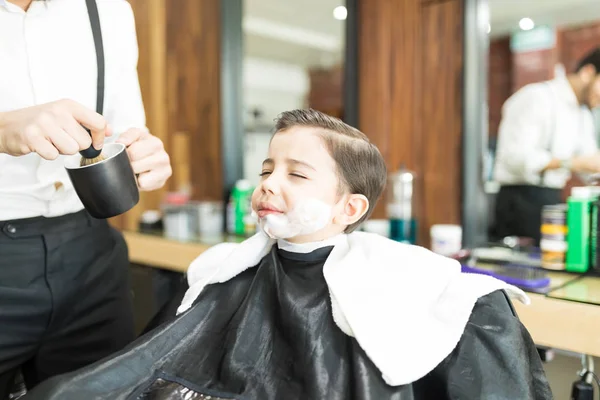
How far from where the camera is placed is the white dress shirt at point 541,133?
6.15 feet

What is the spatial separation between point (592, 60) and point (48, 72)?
1.71m

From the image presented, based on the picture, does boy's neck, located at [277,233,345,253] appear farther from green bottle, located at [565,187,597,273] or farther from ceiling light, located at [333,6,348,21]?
ceiling light, located at [333,6,348,21]

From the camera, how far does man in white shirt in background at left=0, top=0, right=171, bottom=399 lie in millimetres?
1205

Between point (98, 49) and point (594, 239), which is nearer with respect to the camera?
point (98, 49)

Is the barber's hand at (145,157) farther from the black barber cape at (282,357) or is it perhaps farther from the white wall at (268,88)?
the white wall at (268,88)

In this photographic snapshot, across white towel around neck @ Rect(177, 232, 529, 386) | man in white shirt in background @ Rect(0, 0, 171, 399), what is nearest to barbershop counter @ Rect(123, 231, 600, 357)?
white towel around neck @ Rect(177, 232, 529, 386)

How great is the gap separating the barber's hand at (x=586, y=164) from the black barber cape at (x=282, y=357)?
1.00m

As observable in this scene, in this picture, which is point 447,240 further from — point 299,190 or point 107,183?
point 107,183

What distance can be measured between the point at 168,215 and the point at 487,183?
1.53m

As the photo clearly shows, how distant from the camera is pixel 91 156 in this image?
1.10 metres

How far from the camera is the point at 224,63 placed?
9.32 ft

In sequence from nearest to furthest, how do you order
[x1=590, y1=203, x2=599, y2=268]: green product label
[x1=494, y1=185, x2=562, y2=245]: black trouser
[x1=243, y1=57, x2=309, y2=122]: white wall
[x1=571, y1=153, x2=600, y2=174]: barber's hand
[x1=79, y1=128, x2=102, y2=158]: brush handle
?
[x1=79, y1=128, x2=102, y2=158]: brush handle, [x1=590, y1=203, x2=599, y2=268]: green product label, [x1=571, y1=153, x2=600, y2=174]: barber's hand, [x1=494, y1=185, x2=562, y2=245]: black trouser, [x1=243, y1=57, x2=309, y2=122]: white wall

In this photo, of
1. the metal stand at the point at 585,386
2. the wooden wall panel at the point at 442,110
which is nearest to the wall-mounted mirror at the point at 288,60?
the wooden wall panel at the point at 442,110

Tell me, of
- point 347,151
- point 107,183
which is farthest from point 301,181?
point 107,183
